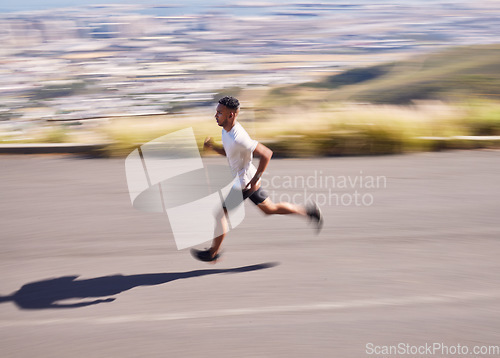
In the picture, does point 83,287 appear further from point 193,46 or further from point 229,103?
point 193,46

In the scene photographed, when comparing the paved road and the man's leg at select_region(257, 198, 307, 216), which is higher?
the man's leg at select_region(257, 198, 307, 216)

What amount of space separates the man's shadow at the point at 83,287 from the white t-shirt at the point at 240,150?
2.71 ft

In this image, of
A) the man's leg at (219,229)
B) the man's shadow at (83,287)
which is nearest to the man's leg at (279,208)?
the man's leg at (219,229)

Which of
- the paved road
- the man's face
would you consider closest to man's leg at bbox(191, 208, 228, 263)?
the paved road

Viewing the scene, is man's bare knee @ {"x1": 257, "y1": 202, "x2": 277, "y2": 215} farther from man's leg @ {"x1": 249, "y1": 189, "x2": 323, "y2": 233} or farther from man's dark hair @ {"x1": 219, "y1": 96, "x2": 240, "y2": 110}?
man's dark hair @ {"x1": 219, "y1": 96, "x2": 240, "y2": 110}

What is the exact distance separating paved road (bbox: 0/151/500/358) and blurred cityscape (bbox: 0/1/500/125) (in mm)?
6687

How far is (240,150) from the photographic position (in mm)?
4594

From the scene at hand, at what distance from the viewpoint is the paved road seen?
3848 millimetres

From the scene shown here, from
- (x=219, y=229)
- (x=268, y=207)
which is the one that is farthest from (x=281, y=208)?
(x=219, y=229)

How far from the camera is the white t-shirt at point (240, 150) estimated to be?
4562mm

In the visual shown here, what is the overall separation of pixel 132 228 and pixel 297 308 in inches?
90.4

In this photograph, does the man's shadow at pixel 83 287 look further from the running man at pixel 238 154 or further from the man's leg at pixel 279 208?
the man's leg at pixel 279 208

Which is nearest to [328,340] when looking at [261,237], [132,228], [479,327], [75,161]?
[479,327]

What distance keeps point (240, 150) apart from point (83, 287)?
1.65 meters
